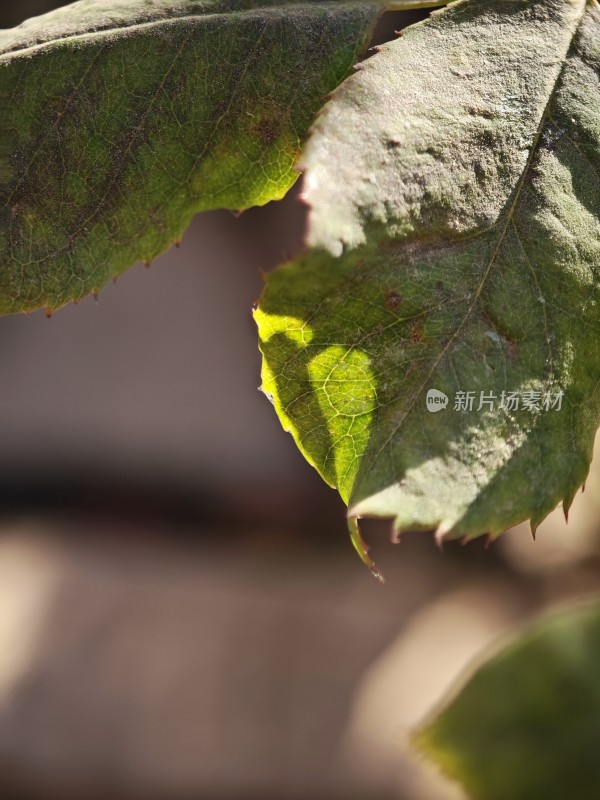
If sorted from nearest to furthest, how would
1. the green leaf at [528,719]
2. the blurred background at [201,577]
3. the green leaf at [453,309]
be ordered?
1. the green leaf at [453,309]
2. the green leaf at [528,719]
3. the blurred background at [201,577]

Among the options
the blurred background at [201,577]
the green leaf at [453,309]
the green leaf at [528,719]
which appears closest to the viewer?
the green leaf at [453,309]

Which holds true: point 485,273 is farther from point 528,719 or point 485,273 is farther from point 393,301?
point 528,719

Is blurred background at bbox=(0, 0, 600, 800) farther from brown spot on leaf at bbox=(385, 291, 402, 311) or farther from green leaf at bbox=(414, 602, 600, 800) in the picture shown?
brown spot on leaf at bbox=(385, 291, 402, 311)

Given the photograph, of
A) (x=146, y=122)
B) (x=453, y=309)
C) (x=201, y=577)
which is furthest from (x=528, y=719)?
(x=201, y=577)

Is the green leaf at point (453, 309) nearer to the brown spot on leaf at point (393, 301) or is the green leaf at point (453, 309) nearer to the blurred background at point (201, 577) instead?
the brown spot on leaf at point (393, 301)

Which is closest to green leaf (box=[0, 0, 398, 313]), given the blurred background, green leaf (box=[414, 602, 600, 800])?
green leaf (box=[414, 602, 600, 800])

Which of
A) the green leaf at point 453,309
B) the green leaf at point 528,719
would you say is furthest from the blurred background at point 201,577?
the green leaf at point 453,309

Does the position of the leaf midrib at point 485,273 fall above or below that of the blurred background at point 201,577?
above

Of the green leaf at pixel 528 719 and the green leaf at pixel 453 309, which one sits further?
the green leaf at pixel 528 719
